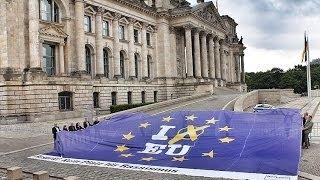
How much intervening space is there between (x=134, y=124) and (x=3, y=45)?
23.5 metres

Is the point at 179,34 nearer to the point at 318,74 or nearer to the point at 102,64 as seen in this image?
the point at 102,64

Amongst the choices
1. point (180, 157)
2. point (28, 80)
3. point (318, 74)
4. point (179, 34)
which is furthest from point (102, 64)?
point (318, 74)

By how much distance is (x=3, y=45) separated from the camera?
35719 mm

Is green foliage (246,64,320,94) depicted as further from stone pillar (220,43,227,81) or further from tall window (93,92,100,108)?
tall window (93,92,100,108)

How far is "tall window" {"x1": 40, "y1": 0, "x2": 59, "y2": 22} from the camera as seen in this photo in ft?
132

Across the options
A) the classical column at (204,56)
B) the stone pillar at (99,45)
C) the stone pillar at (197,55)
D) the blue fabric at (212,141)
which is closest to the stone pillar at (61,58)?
the stone pillar at (99,45)

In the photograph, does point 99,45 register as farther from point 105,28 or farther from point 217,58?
point 217,58

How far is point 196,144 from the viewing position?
49.6 ft

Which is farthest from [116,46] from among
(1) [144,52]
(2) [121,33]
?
(1) [144,52]

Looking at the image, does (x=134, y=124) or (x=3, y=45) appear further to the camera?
(x=3, y=45)

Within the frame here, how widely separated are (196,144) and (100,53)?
3513cm

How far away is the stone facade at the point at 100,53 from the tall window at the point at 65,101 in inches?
4.0

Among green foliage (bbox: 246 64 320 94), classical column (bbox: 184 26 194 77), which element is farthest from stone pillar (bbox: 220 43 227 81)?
green foliage (bbox: 246 64 320 94)

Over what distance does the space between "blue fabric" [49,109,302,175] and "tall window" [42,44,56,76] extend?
2438 cm
